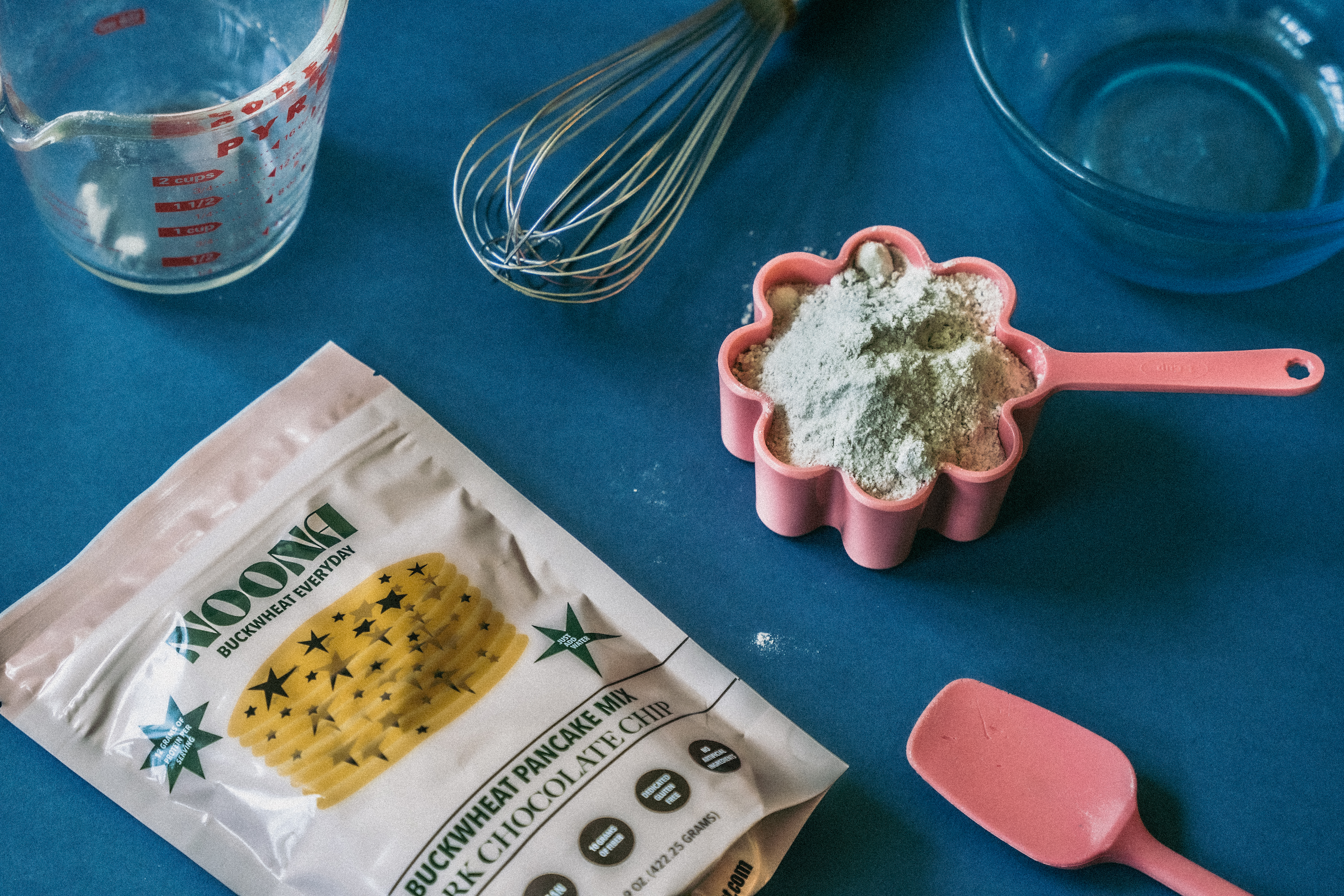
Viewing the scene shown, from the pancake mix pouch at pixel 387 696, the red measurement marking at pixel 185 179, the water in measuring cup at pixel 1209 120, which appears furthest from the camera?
the water in measuring cup at pixel 1209 120

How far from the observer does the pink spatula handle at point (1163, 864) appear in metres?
0.60

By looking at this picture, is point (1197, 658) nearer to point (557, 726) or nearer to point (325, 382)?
point (557, 726)

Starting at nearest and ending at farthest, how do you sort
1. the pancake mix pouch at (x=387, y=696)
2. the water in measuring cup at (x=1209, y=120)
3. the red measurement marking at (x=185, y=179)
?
the pancake mix pouch at (x=387, y=696) → the red measurement marking at (x=185, y=179) → the water in measuring cup at (x=1209, y=120)

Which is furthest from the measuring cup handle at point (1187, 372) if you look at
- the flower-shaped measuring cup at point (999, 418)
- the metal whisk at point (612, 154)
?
the metal whisk at point (612, 154)

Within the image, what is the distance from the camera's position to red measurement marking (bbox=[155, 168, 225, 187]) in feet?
2.28

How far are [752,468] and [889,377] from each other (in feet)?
0.44

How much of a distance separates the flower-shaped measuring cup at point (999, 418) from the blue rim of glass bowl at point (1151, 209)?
2.5 inches

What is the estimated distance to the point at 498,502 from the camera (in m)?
0.71

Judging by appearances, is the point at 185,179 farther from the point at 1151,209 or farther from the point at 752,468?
the point at 1151,209

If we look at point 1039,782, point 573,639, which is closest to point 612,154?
point 573,639

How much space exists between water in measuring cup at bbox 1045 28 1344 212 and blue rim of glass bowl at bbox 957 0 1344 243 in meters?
0.13

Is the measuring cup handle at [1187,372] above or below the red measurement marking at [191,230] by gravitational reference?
above

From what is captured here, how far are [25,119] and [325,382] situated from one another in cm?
21

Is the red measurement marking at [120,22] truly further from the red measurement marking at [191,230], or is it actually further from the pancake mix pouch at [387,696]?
the pancake mix pouch at [387,696]
